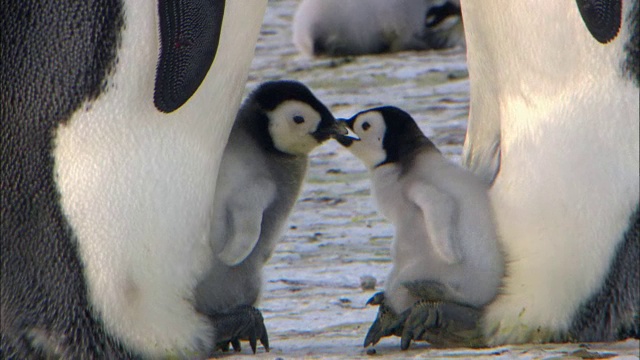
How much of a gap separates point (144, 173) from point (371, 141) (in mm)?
549

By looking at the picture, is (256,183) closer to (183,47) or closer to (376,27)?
(183,47)

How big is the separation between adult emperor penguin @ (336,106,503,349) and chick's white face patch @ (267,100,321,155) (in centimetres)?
9

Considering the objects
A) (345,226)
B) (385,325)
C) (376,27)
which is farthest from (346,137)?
(376,27)

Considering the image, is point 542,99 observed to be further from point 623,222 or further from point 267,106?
point 267,106

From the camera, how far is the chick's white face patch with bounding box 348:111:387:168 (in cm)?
259

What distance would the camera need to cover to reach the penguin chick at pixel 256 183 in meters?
2.33

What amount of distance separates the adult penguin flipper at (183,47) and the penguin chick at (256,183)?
9.6 inches

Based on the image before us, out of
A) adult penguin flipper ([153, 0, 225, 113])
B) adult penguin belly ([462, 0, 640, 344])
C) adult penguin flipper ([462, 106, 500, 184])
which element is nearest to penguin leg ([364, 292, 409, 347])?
adult penguin belly ([462, 0, 640, 344])

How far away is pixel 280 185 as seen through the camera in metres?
2.52

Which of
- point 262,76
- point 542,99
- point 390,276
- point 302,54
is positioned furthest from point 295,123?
point 302,54

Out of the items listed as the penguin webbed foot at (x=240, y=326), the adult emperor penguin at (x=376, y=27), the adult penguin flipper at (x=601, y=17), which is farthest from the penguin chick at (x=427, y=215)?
the adult emperor penguin at (x=376, y=27)

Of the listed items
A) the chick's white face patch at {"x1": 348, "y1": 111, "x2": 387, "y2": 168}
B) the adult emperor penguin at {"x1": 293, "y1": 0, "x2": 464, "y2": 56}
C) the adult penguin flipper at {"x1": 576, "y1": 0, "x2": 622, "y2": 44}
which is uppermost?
the adult penguin flipper at {"x1": 576, "y1": 0, "x2": 622, "y2": 44}

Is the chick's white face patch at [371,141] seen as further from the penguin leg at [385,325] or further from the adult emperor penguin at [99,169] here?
the adult emperor penguin at [99,169]

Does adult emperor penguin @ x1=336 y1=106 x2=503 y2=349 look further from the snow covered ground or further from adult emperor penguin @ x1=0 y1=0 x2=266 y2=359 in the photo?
adult emperor penguin @ x1=0 y1=0 x2=266 y2=359
